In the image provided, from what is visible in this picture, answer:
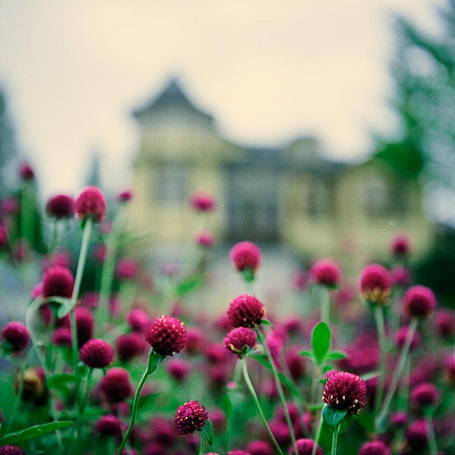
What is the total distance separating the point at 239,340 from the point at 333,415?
0.72 ft

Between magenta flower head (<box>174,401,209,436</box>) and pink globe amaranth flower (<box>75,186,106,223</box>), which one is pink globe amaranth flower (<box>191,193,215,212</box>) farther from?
magenta flower head (<box>174,401,209,436</box>)

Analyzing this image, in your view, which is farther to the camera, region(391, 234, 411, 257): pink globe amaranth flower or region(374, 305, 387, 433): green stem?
region(391, 234, 411, 257): pink globe amaranth flower

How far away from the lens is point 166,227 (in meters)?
14.1

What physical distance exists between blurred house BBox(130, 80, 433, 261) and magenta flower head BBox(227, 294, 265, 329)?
13.3 meters

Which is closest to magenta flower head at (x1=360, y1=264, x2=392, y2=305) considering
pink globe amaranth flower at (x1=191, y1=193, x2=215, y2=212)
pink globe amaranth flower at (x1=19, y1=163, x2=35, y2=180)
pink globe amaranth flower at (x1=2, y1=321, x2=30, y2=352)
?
pink globe amaranth flower at (x1=2, y1=321, x2=30, y2=352)

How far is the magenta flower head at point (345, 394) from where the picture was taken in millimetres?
772

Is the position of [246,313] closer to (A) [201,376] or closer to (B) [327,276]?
(B) [327,276]

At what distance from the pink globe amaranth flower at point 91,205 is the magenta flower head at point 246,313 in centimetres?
47

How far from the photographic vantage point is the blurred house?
14.6 meters

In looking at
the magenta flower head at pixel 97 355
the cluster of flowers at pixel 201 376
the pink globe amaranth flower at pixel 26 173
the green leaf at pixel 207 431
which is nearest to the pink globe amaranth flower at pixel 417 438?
the cluster of flowers at pixel 201 376

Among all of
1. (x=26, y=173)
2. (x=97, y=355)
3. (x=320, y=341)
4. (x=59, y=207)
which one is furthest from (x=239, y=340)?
(x=26, y=173)

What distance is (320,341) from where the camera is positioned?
952 millimetres

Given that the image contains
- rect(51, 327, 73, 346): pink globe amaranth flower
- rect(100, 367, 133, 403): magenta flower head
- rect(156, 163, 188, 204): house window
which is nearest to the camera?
rect(100, 367, 133, 403): magenta flower head

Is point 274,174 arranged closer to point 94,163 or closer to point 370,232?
point 370,232
